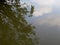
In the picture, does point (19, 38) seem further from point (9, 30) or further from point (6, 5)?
point (6, 5)

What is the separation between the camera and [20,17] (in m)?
16.4

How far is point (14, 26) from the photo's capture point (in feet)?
52.8

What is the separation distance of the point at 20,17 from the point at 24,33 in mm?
1204

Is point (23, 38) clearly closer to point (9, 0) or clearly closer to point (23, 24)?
point (23, 24)

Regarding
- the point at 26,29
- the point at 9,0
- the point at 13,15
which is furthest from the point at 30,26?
the point at 9,0

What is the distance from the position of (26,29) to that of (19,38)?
0.81 m

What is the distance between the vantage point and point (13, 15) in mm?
16469

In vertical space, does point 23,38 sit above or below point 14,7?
below

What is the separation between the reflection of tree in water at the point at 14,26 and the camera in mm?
15672

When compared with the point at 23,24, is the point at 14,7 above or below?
above

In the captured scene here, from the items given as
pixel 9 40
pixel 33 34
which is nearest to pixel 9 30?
pixel 9 40

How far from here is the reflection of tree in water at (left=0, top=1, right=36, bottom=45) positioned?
617 inches

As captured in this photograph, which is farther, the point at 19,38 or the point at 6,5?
the point at 6,5

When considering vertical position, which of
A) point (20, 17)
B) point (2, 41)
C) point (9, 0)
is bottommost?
point (2, 41)
